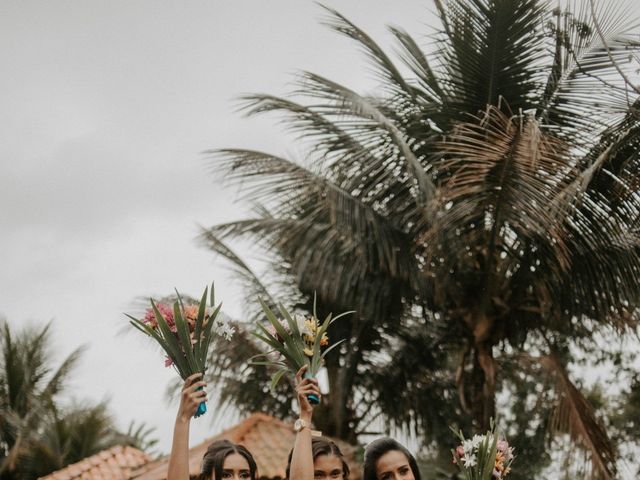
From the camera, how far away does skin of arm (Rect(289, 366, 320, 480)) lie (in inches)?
140

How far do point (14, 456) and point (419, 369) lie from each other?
869 cm

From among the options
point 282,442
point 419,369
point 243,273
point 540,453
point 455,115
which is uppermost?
point 455,115

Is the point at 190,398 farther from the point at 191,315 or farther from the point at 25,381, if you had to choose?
the point at 25,381

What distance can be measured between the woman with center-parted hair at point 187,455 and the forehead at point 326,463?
1.14 ft

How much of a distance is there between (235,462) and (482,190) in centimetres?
491

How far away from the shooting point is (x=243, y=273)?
13227mm

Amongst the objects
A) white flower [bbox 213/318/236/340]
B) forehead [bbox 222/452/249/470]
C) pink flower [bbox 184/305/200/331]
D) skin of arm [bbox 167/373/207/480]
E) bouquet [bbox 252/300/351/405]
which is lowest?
forehead [bbox 222/452/249/470]

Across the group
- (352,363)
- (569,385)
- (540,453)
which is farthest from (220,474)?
(540,453)

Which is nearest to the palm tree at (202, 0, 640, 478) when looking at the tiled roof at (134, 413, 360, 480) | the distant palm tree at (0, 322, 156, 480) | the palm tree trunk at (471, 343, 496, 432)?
the palm tree trunk at (471, 343, 496, 432)

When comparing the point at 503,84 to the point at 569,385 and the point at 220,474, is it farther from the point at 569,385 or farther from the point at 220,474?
the point at 220,474

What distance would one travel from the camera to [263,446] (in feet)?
36.9

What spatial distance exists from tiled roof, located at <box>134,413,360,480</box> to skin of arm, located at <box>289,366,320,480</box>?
268 inches

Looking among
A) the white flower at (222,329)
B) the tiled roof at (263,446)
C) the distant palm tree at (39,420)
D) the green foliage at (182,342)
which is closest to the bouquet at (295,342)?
the white flower at (222,329)

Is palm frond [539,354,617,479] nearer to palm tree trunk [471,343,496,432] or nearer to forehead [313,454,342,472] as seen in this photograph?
palm tree trunk [471,343,496,432]
